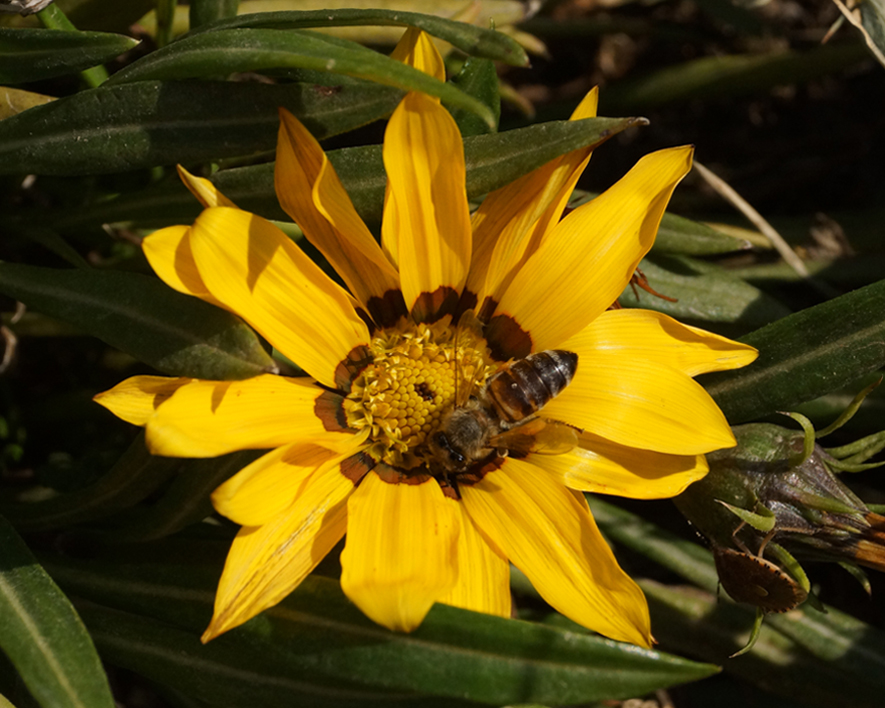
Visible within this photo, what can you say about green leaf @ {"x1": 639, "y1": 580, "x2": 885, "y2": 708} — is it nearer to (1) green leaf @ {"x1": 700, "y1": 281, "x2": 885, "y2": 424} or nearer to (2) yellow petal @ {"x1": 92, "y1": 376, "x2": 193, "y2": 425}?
(1) green leaf @ {"x1": 700, "y1": 281, "x2": 885, "y2": 424}

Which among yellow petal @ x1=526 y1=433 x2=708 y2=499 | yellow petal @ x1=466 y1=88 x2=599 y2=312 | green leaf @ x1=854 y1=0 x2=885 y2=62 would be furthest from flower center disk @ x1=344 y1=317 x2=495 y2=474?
green leaf @ x1=854 y1=0 x2=885 y2=62

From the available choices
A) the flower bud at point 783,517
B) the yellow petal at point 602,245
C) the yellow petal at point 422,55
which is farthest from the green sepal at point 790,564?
the yellow petal at point 422,55

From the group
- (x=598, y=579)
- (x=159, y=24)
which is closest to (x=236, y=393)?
(x=598, y=579)

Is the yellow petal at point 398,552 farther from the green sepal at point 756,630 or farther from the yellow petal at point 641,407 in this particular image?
the green sepal at point 756,630

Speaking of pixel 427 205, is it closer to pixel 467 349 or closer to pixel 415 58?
pixel 415 58

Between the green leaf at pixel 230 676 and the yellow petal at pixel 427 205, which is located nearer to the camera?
the yellow petal at pixel 427 205

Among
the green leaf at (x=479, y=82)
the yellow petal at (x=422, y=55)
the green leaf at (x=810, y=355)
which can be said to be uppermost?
the yellow petal at (x=422, y=55)

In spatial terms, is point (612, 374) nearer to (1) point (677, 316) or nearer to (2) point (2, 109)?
(1) point (677, 316)

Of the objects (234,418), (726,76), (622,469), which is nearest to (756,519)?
(622,469)
